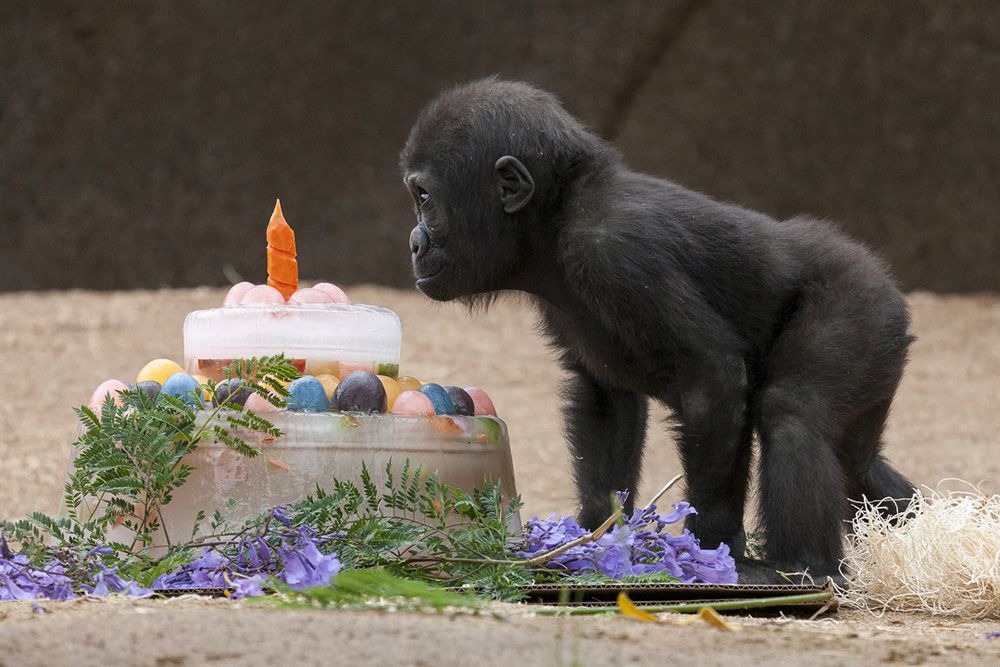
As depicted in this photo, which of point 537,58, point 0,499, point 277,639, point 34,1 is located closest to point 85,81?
point 34,1

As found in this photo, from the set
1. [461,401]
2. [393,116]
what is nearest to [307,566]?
[461,401]

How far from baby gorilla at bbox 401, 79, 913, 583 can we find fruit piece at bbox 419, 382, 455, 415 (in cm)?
52

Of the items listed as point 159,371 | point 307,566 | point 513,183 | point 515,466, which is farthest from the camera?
point 515,466

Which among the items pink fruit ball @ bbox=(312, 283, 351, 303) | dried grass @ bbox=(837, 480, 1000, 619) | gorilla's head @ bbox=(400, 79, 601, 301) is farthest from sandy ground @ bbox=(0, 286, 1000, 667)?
gorilla's head @ bbox=(400, 79, 601, 301)

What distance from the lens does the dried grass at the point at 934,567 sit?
3.44 m

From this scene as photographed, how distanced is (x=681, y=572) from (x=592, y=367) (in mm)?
1024

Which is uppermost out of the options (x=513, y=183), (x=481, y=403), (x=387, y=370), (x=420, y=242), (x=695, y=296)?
(x=513, y=183)

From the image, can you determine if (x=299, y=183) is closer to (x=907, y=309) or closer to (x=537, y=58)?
(x=537, y=58)

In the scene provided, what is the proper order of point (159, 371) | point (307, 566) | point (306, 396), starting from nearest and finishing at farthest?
point (307, 566) → point (306, 396) → point (159, 371)

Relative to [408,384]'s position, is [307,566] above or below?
below

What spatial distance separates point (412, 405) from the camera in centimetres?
348

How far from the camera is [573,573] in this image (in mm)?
3326

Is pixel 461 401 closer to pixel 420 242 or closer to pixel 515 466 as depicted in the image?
pixel 420 242

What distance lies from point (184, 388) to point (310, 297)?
22.7 inches
